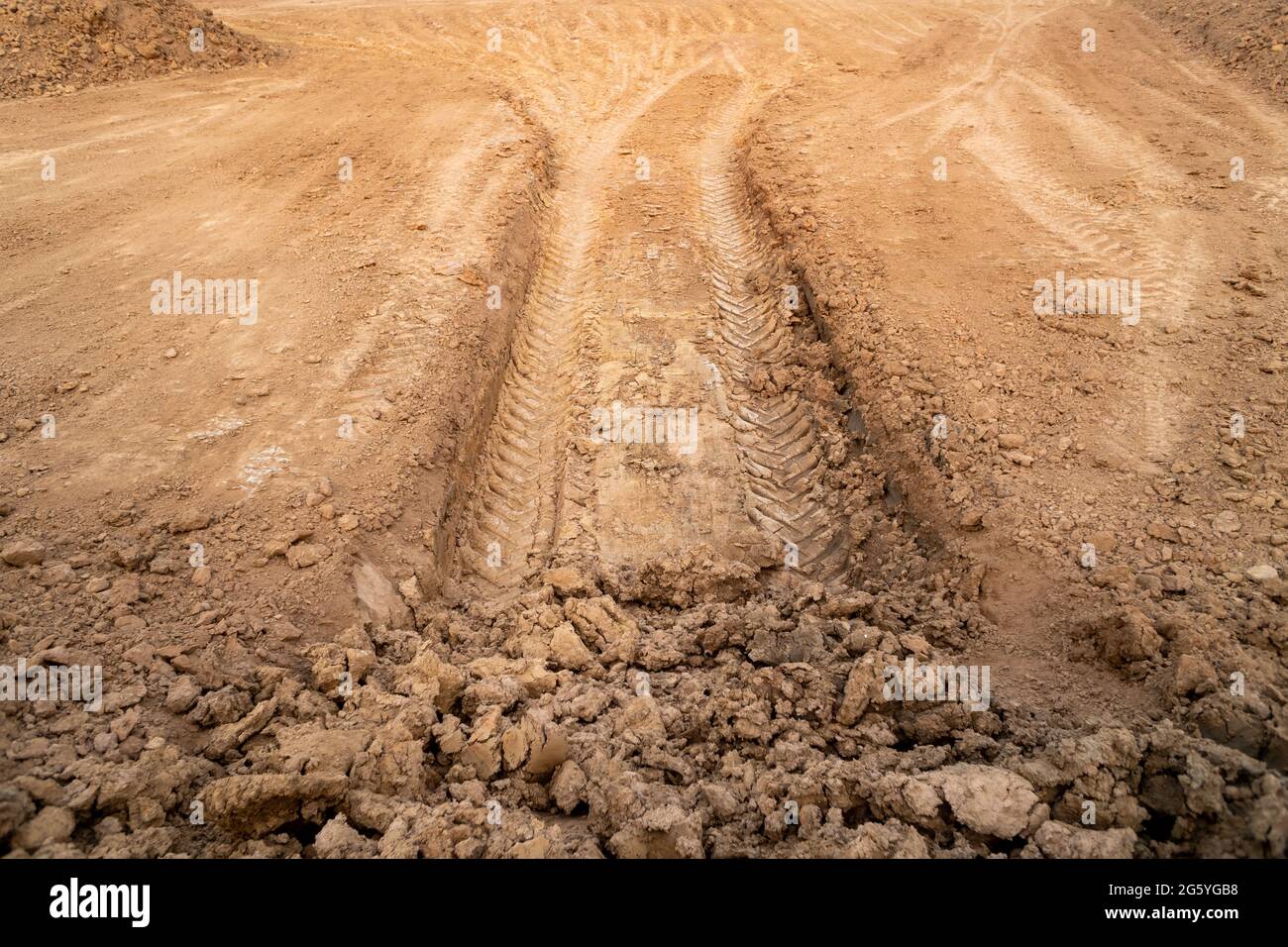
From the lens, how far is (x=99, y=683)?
3.41 m

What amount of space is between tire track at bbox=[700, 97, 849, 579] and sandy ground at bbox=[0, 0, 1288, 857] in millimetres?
47

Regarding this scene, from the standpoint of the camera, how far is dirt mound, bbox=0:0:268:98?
11.2 meters

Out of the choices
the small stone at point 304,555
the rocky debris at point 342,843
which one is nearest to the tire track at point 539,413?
the small stone at point 304,555

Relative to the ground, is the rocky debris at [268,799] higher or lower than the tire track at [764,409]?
lower

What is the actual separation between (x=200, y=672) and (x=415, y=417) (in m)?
2.51

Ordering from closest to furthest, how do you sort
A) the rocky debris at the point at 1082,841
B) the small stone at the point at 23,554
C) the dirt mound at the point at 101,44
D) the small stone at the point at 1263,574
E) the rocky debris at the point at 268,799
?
the rocky debris at the point at 1082,841 < the rocky debris at the point at 268,799 < the small stone at the point at 1263,574 < the small stone at the point at 23,554 < the dirt mound at the point at 101,44

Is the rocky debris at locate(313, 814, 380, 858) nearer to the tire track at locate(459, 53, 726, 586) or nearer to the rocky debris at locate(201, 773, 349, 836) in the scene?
the rocky debris at locate(201, 773, 349, 836)

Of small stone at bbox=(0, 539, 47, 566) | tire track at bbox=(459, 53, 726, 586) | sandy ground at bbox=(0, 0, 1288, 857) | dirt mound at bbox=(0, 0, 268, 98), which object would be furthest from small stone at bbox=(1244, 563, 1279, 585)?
dirt mound at bbox=(0, 0, 268, 98)

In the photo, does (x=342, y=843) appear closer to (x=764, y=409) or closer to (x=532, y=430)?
(x=532, y=430)

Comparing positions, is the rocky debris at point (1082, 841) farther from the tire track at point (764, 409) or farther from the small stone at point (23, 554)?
the small stone at point (23, 554)

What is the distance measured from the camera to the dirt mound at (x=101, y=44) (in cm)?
1122

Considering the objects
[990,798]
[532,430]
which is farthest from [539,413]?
[990,798]

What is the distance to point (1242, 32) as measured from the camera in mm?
11281

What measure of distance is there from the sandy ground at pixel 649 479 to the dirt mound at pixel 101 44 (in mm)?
843
